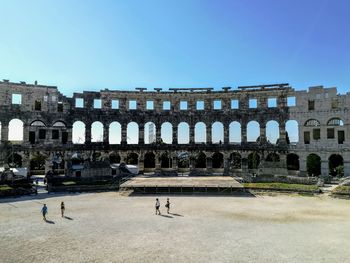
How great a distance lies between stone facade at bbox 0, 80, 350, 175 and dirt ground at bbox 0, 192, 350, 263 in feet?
64.5

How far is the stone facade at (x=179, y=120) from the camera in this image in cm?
4709

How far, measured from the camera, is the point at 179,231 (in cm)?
1920

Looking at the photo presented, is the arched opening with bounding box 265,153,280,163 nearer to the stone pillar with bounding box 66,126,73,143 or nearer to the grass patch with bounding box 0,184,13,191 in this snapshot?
the stone pillar with bounding box 66,126,73,143

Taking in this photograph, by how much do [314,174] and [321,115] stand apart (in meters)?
10.4

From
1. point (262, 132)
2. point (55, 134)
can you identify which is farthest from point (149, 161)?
point (262, 132)

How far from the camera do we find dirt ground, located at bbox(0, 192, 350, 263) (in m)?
15.1

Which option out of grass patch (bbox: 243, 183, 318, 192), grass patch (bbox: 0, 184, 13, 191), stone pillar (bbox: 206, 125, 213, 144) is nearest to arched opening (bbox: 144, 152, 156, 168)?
stone pillar (bbox: 206, 125, 213, 144)

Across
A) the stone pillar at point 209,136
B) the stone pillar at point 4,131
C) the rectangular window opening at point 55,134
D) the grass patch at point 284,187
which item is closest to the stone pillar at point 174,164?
the stone pillar at point 209,136

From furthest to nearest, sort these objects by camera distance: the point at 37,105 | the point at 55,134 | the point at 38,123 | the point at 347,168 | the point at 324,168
Result: the point at 38,123 < the point at 55,134 < the point at 37,105 < the point at 324,168 < the point at 347,168

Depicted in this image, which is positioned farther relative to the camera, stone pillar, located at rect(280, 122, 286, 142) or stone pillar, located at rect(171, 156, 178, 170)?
stone pillar, located at rect(171, 156, 178, 170)

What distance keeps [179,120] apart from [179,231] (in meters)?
34.4

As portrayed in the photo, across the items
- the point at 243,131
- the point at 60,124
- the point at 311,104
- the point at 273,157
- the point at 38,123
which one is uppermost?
the point at 311,104

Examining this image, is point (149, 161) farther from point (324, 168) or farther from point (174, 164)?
point (324, 168)

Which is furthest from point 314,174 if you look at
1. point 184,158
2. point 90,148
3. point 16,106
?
point 16,106
